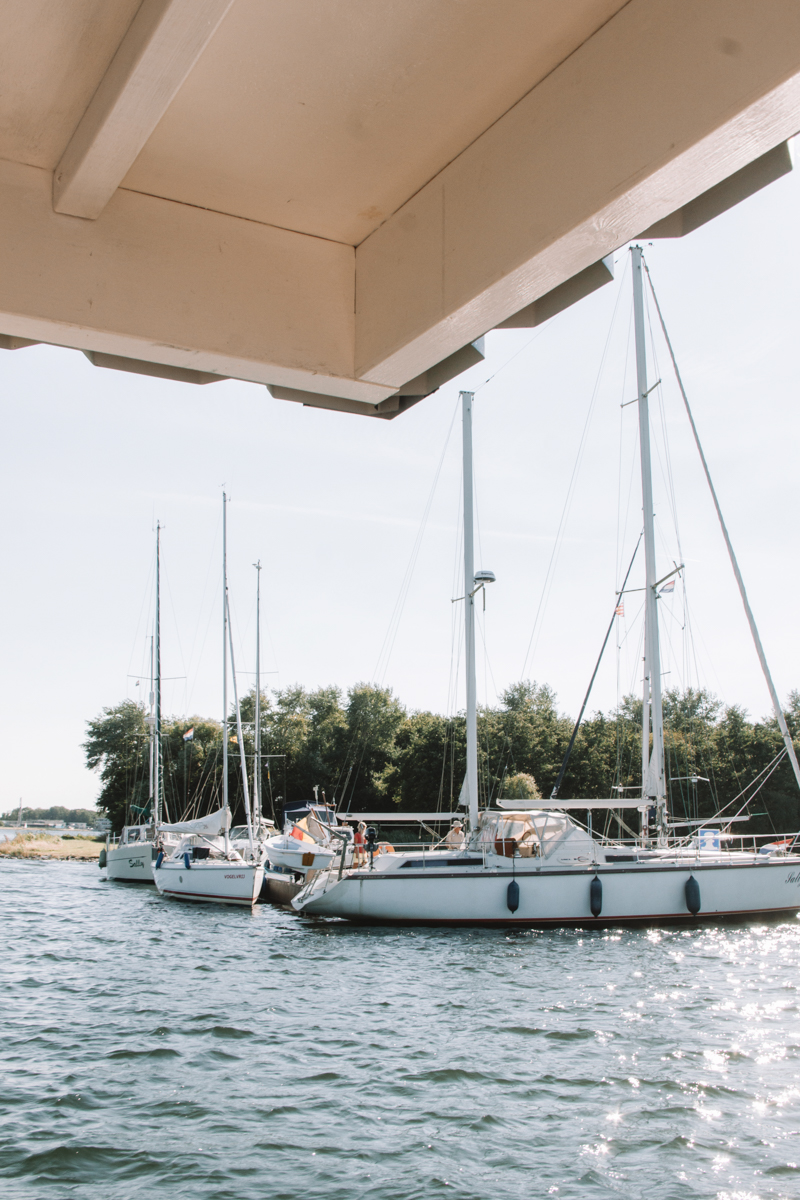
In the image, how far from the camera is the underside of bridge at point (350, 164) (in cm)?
266

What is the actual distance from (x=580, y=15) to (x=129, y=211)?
1846 millimetres

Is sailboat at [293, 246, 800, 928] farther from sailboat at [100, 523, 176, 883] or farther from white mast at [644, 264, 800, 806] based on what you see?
sailboat at [100, 523, 176, 883]

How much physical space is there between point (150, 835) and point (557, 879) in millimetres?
26283

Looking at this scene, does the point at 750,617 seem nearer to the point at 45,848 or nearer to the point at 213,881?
the point at 213,881

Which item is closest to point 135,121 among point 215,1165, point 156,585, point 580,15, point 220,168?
point 220,168

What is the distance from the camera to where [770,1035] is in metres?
12.0

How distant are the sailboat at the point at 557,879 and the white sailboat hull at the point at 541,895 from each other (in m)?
0.02

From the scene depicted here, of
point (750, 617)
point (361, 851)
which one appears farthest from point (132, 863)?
point (750, 617)

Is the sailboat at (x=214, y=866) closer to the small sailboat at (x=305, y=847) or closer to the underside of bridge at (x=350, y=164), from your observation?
the small sailboat at (x=305, y=847)

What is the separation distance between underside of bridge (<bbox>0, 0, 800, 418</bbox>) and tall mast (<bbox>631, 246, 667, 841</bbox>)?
71.8 feet

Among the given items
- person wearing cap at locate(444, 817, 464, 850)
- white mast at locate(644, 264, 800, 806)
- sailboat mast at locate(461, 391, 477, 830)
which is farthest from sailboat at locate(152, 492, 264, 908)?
white mast at locate(644, 264, 800, 806)

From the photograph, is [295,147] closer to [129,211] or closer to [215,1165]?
[129,211]

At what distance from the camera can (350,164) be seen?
3.57 meters

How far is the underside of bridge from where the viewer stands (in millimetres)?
2664
